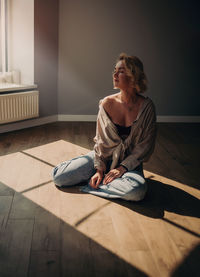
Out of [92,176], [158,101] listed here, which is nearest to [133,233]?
[92,176]

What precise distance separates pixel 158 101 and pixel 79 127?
1.25 meters

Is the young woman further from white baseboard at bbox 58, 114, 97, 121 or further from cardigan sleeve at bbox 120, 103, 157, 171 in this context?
white baseboard at bbox 58, 114, 97, 121

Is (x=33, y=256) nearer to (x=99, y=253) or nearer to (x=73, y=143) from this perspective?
(x=99, y=253)

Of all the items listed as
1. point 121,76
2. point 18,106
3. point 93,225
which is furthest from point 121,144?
point 18,106

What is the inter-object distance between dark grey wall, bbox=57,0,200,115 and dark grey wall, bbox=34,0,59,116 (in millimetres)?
82

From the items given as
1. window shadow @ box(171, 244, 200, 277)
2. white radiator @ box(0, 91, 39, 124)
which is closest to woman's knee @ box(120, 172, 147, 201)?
window shadow @ box(171, 244, 200, 277)

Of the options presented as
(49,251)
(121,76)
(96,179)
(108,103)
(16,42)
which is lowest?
(49,251)

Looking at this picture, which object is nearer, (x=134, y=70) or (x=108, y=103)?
(x=134, y=70)

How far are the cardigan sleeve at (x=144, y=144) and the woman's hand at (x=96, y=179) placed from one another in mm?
177

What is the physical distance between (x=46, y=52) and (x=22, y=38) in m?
0.34

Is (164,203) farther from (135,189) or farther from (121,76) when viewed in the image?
(121,76)

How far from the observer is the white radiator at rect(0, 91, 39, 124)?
14.0ft

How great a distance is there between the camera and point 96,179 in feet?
8.84

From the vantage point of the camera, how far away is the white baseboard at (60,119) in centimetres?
446
